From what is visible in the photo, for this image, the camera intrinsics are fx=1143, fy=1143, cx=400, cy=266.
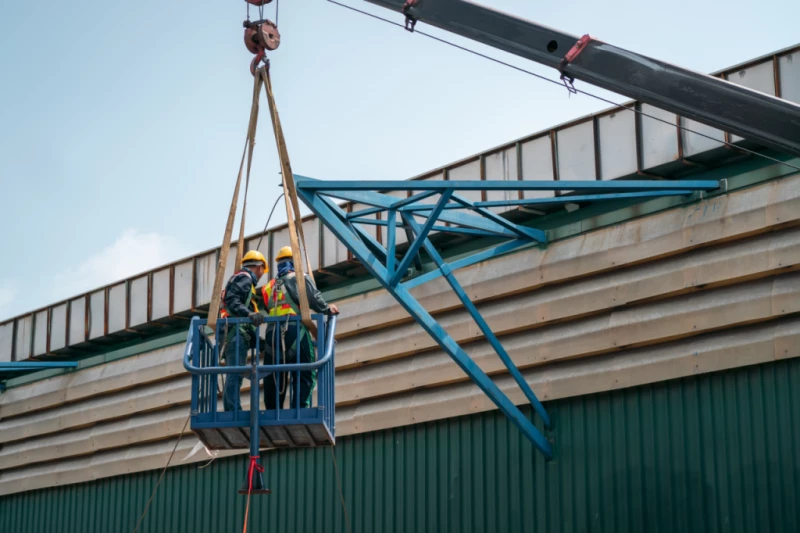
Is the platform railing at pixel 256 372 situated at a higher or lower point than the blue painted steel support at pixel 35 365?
lower

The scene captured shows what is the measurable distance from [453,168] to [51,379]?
14.1 meters

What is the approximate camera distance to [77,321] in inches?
1163

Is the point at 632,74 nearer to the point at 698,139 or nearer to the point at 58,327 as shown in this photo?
the point at 698,139

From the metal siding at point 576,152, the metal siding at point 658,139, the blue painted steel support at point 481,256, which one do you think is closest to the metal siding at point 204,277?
the blue painted steel support at point 481,256

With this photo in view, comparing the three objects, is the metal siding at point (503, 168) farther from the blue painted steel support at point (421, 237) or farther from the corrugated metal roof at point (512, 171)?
the blue painted steel support at point (421, 237)

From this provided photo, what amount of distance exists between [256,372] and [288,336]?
3.93 feet

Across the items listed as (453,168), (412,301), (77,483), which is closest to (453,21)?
(412,301)

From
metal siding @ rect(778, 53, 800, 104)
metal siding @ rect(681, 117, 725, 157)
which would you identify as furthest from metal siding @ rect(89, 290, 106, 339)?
metal siding @ rect(778, 53, 800, 104)

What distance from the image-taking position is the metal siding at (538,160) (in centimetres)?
1927

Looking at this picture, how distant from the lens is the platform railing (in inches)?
502

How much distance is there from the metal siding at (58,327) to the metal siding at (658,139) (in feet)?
57.4

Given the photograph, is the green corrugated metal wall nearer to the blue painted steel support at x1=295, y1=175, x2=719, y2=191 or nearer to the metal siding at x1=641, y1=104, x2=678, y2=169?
the blue painted steel support at x1=295, y1=175, x2=719, y2=191

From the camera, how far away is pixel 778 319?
15805mm

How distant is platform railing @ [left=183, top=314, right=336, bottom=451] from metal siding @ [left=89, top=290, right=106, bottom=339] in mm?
15386
